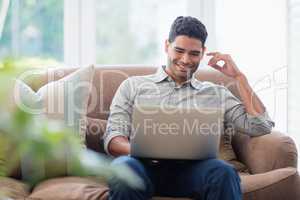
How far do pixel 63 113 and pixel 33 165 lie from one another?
1.56m

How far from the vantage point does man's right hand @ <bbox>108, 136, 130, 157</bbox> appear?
6.43 ft

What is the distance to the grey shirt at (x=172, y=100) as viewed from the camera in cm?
207

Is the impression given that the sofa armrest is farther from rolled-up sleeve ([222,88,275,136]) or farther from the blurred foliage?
the blurred foliage

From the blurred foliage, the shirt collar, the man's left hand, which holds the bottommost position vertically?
the blurred foliage

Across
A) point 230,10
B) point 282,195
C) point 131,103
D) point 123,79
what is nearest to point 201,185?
point 282,195

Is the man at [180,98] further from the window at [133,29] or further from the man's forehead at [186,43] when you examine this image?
the window at [133,29]

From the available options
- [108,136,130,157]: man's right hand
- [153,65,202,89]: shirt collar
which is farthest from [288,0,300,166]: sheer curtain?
[108,136,130,157]: man's right hand

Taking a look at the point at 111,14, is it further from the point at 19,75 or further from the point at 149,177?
the point at 19,75

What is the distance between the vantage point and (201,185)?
1.70 m

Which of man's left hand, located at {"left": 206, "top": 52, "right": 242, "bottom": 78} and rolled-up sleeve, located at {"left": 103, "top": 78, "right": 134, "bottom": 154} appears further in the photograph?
man's left hand, located at {"left": 206, "top": 52, "right": 242, "bottom": 78}

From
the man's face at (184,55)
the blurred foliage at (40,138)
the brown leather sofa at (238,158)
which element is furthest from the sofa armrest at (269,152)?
the blurred foliage at (40,138)

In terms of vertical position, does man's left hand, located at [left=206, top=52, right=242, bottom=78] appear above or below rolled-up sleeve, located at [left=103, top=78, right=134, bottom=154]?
above

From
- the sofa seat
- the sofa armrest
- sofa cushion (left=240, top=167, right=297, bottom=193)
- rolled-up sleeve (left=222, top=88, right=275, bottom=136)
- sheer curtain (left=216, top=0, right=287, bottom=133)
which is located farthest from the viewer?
sheer curtain (left=216, top=0, right=287, bottom=133)

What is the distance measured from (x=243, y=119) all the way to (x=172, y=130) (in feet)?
1.99
